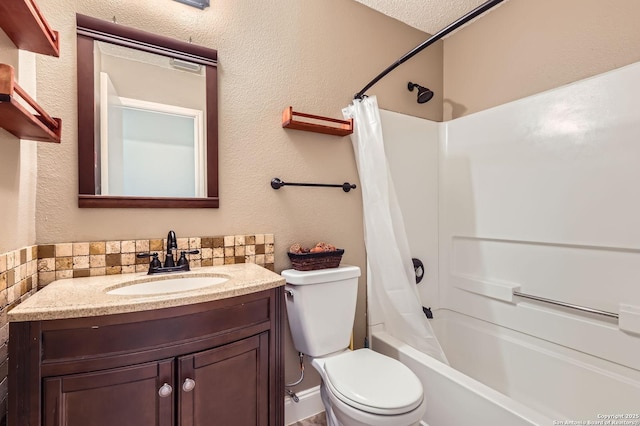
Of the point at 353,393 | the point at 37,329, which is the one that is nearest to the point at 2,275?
the point at 37,329

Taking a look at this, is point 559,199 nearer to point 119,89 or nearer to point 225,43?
point 225,43

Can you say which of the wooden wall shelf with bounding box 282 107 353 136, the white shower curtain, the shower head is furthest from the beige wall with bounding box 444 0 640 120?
the wooden wall shelf with bounding box 282 107 353 136

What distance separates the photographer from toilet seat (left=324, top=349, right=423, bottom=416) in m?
1.10

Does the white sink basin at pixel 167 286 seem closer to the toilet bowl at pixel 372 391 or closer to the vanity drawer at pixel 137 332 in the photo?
the vanity drawer at pixel 137 332

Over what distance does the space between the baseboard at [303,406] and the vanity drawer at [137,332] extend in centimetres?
91

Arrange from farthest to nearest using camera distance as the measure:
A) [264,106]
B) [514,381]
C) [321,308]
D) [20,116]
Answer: [514,381] < [264,106] < [321,308] < [20,116]

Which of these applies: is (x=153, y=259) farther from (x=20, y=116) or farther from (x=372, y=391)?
(x=372, y=391)

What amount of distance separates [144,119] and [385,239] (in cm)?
143

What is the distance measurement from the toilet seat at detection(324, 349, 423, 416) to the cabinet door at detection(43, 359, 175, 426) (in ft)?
2.12

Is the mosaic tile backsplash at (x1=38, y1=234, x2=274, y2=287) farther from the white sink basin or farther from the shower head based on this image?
the shower head

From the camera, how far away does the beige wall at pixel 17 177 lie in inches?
38.1

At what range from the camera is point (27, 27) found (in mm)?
879

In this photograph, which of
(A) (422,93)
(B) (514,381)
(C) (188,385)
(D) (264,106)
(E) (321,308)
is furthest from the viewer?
(A) (422,93)

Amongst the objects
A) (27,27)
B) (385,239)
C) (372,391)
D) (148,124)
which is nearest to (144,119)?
(148,124)
